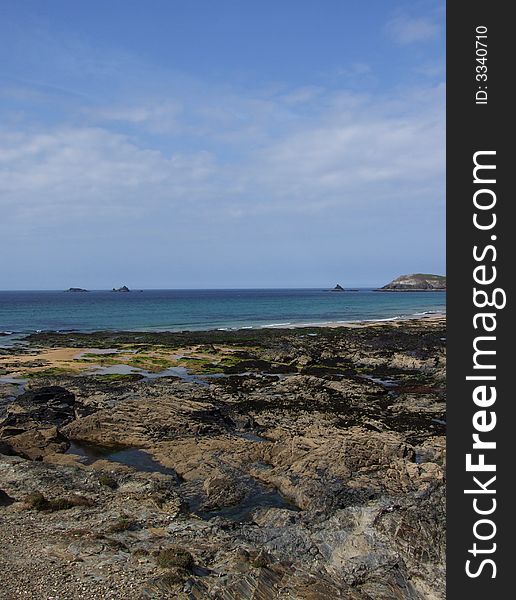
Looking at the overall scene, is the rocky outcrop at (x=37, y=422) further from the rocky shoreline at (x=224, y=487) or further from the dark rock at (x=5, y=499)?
the dark rock at (x=5, y=499)

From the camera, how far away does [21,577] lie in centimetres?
1377

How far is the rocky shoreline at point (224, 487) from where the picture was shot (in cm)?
1384

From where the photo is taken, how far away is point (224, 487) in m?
21.7

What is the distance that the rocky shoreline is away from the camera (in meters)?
13.8

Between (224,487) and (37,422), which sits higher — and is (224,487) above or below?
below

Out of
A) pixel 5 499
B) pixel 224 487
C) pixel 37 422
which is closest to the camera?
pixel 5 499

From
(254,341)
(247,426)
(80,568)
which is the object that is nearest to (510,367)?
(80,568)

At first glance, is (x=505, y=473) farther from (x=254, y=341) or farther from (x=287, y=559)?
(x=254, y=341)

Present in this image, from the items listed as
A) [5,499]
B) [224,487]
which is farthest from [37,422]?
[224,487]

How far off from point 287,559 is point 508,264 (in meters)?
12.4

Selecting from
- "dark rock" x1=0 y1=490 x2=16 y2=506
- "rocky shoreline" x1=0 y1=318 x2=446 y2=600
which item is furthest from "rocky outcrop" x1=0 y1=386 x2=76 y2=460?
"dark rock" x1=0 y1=490 x2=16 y2=506

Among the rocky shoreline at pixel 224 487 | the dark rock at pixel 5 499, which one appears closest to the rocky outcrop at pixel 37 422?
the rocky shoreline at pixel 224 487

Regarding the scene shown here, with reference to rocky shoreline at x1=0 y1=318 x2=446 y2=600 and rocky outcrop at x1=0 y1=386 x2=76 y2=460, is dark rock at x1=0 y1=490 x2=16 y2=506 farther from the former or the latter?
rocky outcrop at x1=0 y1=386 x2=76 y2=460

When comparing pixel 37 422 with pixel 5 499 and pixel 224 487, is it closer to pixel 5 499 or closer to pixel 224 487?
pixel 5 499
